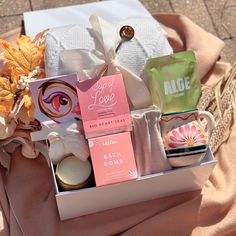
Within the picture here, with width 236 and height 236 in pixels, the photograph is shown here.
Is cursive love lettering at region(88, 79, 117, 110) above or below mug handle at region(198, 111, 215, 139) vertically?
above

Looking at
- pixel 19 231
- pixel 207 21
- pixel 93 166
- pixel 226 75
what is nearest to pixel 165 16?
pixel 207 21

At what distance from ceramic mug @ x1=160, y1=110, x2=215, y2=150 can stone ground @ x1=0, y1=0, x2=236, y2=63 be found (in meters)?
0.61

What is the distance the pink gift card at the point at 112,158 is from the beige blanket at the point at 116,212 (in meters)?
0.18

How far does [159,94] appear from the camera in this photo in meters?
1.11

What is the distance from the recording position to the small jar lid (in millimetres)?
1071

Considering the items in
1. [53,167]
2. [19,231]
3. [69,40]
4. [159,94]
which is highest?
[69,40]

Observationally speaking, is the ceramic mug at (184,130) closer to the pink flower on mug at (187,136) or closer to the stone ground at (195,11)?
the pink flower on mug at (187,136)

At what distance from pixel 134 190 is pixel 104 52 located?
0.34 metres

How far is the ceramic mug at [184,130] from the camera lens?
41.8 inches

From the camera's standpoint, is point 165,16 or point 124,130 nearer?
point 124,130

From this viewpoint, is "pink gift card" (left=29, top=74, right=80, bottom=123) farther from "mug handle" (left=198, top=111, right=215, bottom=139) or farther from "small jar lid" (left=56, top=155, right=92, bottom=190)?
"mug handle" (left=198, top=111, right=215, bottom=139)

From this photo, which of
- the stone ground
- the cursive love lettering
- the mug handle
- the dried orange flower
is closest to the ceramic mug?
the mug handle

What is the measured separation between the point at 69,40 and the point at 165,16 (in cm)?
54

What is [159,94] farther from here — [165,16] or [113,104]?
[165,16]
